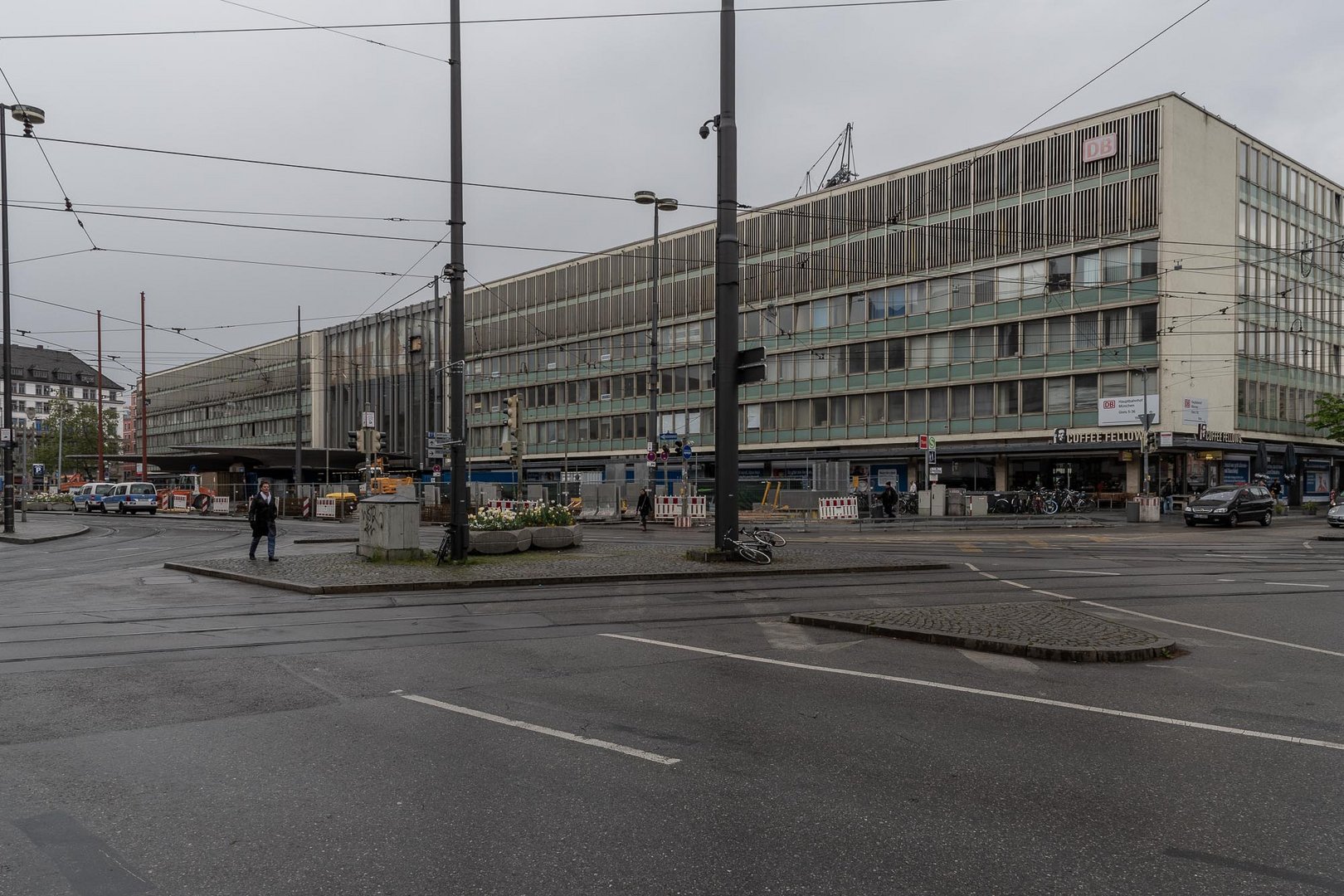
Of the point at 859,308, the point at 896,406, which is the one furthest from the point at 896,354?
the point at 859,308

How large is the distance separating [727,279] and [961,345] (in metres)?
39.1

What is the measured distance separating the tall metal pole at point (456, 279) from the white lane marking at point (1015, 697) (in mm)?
8346

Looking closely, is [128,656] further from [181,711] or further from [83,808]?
[83,808]

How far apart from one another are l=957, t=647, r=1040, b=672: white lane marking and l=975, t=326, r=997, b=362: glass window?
45.3 m

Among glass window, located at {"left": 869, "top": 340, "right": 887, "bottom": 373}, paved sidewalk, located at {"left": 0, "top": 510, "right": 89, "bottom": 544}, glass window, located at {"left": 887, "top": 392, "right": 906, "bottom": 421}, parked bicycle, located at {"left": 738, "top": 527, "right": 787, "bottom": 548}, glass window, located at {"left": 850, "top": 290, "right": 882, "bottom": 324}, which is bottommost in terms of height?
paved sidewalk, located at {"left": 0, "top": 510, "right": 89, "bottom": 544}

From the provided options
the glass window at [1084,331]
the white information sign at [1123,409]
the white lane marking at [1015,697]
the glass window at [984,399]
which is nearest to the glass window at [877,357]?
the glass window at [984,399]

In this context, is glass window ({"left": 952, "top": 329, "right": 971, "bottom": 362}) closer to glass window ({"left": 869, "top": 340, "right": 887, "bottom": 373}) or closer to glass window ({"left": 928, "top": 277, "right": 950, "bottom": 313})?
glass window ({"left": 928, "top": 277, "right": 950, "bottom": 313})

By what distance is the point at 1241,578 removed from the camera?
15.4 meters

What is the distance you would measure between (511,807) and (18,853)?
78.0 inches

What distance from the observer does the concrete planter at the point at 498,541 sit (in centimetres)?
1841

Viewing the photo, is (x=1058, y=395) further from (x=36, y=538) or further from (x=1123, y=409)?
(x=36, y=538)

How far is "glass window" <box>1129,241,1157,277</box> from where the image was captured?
1762 inches

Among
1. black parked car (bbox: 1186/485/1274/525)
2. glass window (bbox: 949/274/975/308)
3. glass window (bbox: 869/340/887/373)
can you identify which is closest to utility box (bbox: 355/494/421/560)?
black parked car (bbox: 1186/485/1274/525)

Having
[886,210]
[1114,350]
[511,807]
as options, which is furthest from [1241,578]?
[886,210]
